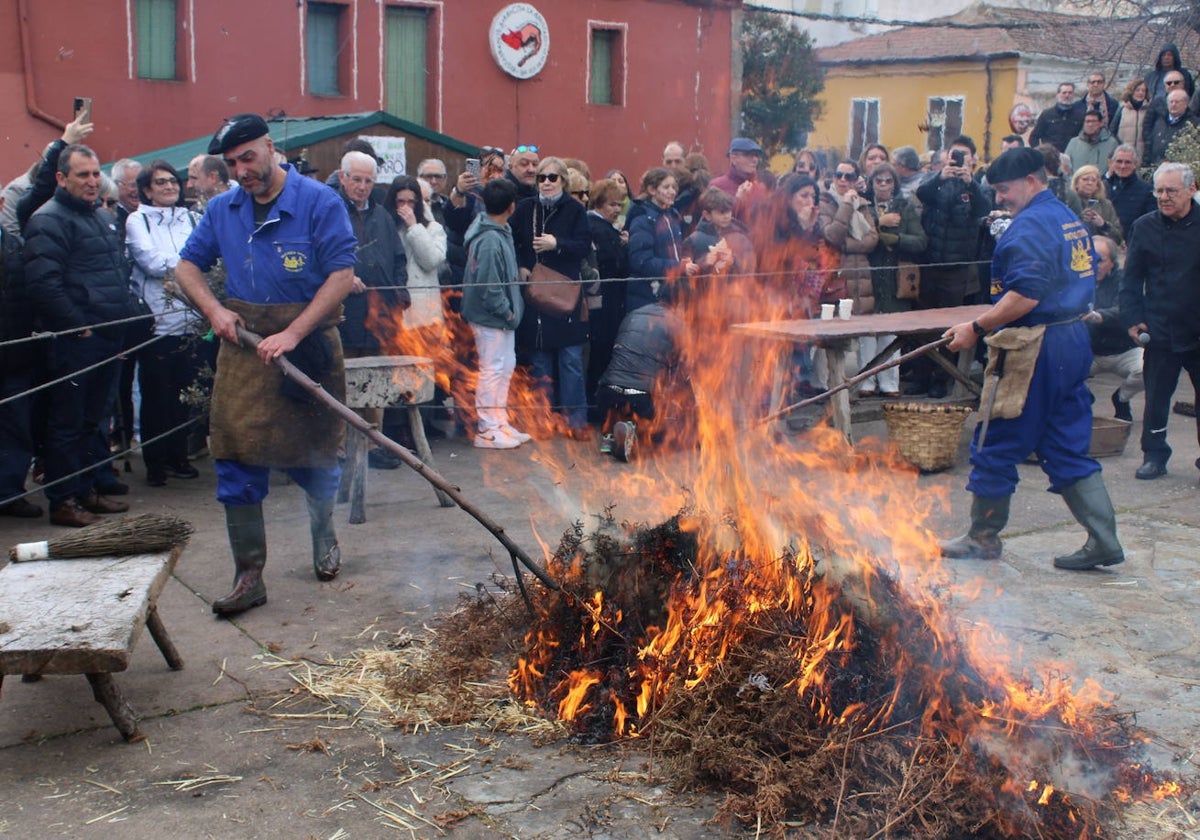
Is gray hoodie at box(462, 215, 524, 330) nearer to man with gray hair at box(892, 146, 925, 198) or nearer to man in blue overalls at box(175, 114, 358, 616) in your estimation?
man in blue overalls at box(175, 114, 358, 616)

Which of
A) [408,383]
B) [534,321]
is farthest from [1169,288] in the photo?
[408,383]

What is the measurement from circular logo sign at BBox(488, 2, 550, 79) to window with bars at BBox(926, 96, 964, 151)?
16.8 metres

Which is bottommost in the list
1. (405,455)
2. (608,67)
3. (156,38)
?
(405,455)

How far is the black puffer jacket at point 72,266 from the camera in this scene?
694 centimetres

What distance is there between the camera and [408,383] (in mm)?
7434

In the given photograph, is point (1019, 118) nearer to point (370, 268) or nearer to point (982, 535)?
point (370, 268)

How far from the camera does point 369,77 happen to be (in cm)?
1934

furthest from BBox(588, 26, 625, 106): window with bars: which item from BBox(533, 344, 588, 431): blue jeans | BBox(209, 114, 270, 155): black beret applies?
BBox(209, 114, 270, 155): black beret

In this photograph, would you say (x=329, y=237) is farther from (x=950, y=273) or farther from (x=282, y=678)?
(x=950, y=273)

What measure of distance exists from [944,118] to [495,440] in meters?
28.5

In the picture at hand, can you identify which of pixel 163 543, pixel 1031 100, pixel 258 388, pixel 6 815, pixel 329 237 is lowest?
pixel 6 815

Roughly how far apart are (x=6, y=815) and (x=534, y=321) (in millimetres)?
6245

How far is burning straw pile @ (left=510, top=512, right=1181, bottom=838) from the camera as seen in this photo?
12.0ft

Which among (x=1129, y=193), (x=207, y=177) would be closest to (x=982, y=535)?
(x=207, y=177)
